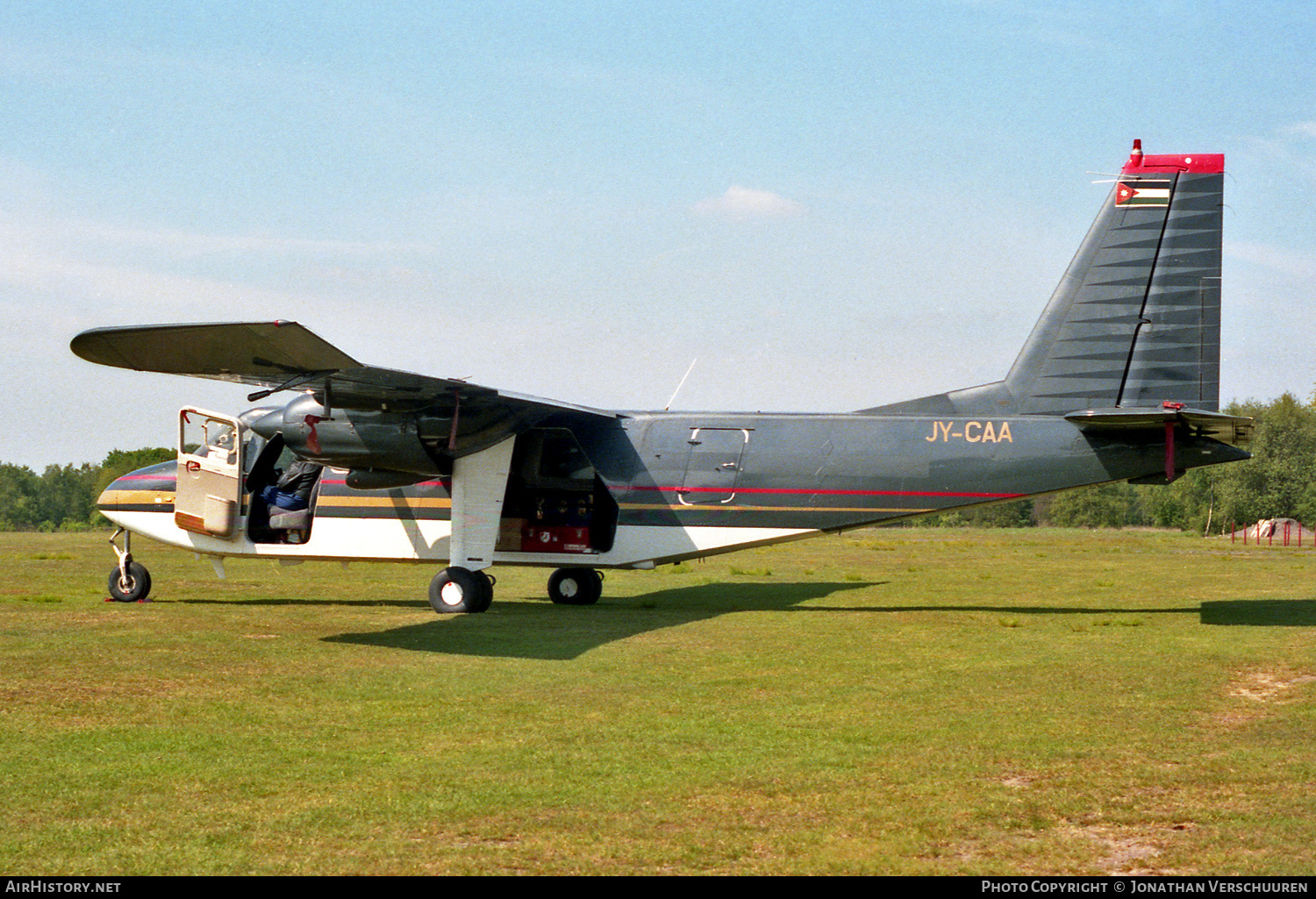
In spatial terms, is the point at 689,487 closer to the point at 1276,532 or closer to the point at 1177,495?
the point at 1276,532

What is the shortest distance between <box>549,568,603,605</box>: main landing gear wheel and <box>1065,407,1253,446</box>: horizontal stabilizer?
8175mm

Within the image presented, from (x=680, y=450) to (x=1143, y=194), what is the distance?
7510 millimetres

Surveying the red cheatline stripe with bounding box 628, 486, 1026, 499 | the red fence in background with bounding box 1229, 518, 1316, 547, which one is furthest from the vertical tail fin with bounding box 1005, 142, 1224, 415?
the red fence in background with bounding box 1229, 518, 1316, 547

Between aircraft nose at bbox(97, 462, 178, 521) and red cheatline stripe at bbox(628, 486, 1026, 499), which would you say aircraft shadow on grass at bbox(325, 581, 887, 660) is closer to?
red cheatline stripe at bbox(628, 486, 1026, 499)

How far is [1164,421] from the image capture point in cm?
1465

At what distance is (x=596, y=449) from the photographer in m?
17.9

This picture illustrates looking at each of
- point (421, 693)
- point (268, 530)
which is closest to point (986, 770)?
point (421, 693)

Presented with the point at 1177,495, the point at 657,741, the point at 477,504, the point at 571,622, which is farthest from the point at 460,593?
the point at 1177,495

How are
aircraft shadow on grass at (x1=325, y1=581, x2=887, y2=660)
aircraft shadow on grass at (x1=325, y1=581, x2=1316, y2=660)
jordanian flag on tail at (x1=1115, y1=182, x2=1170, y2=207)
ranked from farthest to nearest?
jordanian flag on tail at (x1=1115, y1=182, x2=1170, y2=207)
aircraft shadow on grass at (x1=325, y1=581, x2=1316, y2=660)
aircraft shadow on grass at (x1=325, y1=581, x2=887, y2=660)

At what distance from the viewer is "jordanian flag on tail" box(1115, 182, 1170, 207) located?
15141mm

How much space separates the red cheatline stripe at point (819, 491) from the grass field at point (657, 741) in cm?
177

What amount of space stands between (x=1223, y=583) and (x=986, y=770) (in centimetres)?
1711

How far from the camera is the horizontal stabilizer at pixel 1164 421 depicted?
567 inches

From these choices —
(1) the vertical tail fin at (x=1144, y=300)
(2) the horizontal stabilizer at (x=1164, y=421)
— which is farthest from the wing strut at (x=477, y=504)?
(2) the horizontal stabilizer at (x=1164, y=421)
